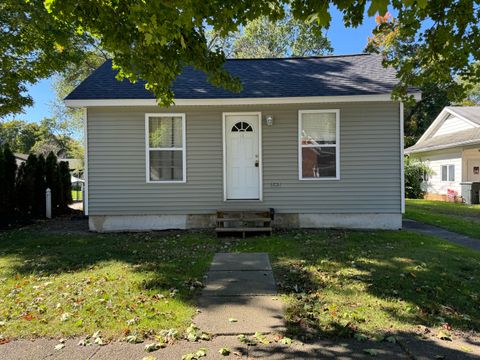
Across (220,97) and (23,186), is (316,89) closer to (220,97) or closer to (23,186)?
(220,97)

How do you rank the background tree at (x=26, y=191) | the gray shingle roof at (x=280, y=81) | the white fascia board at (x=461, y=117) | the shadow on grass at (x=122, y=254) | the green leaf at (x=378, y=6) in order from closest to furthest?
the green leaf at (x=378, y=6) < the shadow on grass at (x=122, y=254) < the gray shingle roof at (x=280, y=81) < the background tree at (x=26, y=191) < the white fascia board at (x=461, y=117)

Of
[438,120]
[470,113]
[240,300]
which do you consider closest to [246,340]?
[240,300]

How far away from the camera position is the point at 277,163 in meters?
8.91

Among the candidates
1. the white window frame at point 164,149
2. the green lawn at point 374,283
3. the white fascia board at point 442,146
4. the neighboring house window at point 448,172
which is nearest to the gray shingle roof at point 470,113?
the white fascia board at point 442,146

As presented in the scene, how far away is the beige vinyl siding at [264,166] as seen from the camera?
28.9ft

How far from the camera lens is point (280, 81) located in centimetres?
941

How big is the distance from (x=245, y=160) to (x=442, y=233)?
16.1 feet

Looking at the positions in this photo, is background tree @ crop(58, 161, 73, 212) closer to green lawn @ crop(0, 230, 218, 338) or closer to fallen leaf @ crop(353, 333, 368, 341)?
green lawn @ crop(0, 230, 218, 338)

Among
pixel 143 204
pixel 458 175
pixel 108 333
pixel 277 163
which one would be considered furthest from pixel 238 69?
pixel 458 175

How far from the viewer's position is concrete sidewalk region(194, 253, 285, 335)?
378 centimetres

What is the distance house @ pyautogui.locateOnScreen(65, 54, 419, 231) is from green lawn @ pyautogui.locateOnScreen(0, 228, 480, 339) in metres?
1.15

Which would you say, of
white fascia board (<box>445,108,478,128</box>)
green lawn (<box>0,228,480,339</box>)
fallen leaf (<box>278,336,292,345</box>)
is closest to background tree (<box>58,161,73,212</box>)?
green lawn (<box>0,228,480,339</box>)

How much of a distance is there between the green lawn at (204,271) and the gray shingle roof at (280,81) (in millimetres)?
3333

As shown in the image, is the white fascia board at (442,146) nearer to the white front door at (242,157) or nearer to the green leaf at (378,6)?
the white front door at (242,157)
